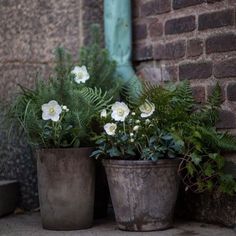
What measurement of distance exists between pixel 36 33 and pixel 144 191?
1.31 meters

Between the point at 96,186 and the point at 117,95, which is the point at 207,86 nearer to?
the point at 117,95

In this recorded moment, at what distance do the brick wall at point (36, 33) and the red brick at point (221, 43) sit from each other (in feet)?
2.59

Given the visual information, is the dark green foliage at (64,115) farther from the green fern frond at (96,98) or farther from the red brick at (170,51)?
the red brick at (170,51)

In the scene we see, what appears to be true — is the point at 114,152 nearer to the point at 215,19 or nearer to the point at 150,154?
the point at 150,154

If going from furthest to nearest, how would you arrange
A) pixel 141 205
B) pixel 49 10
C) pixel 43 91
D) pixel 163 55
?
pixel 49 10
pixel 163 55
pixel 43 91
pixel 141 205

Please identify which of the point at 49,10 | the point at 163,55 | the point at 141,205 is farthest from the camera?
the point at 49,10

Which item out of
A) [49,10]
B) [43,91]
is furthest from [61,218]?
[49,10]

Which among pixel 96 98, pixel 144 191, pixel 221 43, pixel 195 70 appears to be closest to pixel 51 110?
pixel 96 98

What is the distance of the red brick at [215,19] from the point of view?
2994 millimetres

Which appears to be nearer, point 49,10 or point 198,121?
point 198,121

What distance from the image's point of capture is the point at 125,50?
3.46 meters

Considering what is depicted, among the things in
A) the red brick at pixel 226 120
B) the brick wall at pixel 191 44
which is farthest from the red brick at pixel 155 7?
the red brick at pixel 226 120

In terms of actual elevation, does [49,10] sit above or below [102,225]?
above

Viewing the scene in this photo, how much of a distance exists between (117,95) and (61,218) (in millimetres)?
741
